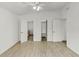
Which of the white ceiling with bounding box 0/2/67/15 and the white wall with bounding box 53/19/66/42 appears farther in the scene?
the white wall with bounding box 53/19/66/42

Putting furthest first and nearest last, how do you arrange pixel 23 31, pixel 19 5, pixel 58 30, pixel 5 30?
pixel 58 30
pixel 23 31
pixel 5 30
pixel 19 5

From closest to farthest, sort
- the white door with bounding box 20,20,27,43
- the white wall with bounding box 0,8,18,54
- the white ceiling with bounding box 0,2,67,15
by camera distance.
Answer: the white ceiling with bounding box 0,2,67,15, the white wall with bounding box 0,8,18,54, the white door with bounding box 20,20,27,43

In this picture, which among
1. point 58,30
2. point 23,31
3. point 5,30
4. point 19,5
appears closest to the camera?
point 19,5

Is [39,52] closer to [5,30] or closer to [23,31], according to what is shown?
[5,30]

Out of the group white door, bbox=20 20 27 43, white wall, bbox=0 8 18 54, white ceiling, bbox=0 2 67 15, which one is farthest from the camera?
white door, bbox=20 20 27 43

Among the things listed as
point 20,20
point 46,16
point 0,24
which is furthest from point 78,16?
point 20,20

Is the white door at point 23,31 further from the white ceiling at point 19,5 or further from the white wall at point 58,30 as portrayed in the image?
the white wall at point 58,30

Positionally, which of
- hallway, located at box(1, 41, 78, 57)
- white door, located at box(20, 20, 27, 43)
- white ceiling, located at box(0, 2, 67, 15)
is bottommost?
hallway, located at box(1, 41, 78, 57)

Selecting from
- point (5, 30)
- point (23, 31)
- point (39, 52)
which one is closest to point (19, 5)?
point (5, 30)

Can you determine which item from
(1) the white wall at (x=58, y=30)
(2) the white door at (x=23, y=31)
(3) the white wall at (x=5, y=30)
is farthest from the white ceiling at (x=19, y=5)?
(1) the white wall at (x=58, y=30)

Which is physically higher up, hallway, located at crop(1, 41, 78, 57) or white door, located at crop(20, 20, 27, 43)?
white door, located at crop(20, 20, 27, 43)

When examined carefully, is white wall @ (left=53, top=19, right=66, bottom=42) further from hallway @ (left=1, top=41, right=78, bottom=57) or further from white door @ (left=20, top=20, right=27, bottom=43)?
hallway @ (left=1, top=41, right=78, bottom=57)

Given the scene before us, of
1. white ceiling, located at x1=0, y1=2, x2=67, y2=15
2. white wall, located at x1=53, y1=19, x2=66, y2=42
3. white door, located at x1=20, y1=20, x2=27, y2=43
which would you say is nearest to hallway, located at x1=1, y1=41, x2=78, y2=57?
white ceiling, located at x1=0, y1=2, x2=67, y2=15

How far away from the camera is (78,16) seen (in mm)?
5391
